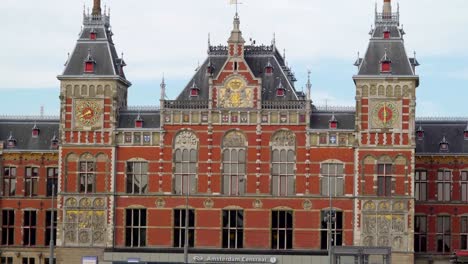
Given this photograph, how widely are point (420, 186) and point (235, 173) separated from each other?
15.3 m

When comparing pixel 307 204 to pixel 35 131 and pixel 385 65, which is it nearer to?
pixel 385 65

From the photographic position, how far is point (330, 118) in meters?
90.1

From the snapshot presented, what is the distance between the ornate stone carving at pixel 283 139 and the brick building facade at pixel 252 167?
0.08 meters

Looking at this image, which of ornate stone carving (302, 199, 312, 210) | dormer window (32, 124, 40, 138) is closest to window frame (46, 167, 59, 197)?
dormer window (32, 124, 40, 138)

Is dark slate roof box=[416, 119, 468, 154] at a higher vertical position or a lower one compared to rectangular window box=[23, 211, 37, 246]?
higher

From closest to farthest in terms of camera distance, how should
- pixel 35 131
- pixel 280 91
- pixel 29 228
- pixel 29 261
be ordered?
pixel 280 91
pixel 29 261
pixel 29 228
pixel 35 131

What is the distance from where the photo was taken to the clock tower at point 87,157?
297 feet

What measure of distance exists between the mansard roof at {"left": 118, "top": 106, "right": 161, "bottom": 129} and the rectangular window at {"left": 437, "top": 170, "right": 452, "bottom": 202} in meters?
23.1

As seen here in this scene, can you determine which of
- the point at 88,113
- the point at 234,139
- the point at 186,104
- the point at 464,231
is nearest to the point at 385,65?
the point at 234,139

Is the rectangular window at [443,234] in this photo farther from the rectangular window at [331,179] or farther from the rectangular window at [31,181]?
the rectangular window at [31,181]

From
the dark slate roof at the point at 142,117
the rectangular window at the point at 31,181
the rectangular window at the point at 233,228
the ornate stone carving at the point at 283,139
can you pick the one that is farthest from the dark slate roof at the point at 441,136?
the rectangular window at the point at 31,181

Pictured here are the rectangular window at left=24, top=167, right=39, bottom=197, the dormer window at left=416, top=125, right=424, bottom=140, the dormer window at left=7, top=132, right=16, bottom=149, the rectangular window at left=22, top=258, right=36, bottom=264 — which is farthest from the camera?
the dormer window at left=7, top=132, right=16, bottom=149

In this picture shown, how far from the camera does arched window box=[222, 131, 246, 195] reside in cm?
9050

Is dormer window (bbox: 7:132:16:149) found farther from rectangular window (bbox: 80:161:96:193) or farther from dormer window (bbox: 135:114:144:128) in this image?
dormer window (bbox: 135:114:144:128)
